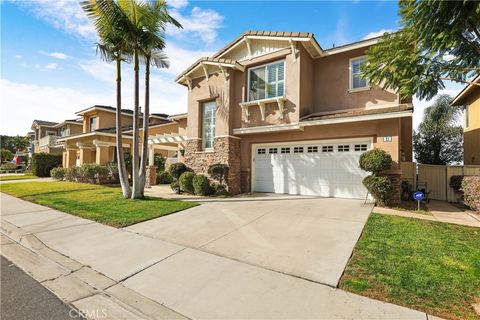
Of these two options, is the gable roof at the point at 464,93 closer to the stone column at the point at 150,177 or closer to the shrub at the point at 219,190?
the shrub at the point at 219,190

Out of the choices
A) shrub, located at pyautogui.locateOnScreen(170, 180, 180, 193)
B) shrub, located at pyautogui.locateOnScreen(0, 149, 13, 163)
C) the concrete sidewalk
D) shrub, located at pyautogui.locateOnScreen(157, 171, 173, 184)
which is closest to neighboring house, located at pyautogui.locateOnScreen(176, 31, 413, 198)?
shrub, located at pyautogui.locateOnScreen(170, 180, 180, 193)

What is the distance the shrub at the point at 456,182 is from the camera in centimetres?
1015

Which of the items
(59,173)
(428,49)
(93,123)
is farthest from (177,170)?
(93,123)

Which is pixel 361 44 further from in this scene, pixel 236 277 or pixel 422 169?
pixel 236 277

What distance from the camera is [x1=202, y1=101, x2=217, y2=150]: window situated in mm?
13109

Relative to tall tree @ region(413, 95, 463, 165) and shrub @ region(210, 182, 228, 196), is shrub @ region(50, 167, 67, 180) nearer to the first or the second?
shrub @ region(210, 182, 228, 196)

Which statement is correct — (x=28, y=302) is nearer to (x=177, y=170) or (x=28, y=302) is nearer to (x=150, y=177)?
(x=177, y=170)

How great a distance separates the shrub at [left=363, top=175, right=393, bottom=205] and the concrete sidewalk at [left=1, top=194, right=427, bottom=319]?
20.0ft

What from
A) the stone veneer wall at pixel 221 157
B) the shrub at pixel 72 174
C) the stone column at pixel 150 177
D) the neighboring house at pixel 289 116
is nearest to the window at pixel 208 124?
the neighboring house at pixel 289 116

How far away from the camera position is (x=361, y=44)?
10.2 metres

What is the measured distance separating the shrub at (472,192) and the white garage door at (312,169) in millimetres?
3360

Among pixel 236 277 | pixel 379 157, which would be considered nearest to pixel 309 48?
pixel 379 157

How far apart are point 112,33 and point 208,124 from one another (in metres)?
6.00

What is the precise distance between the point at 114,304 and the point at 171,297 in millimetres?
773
